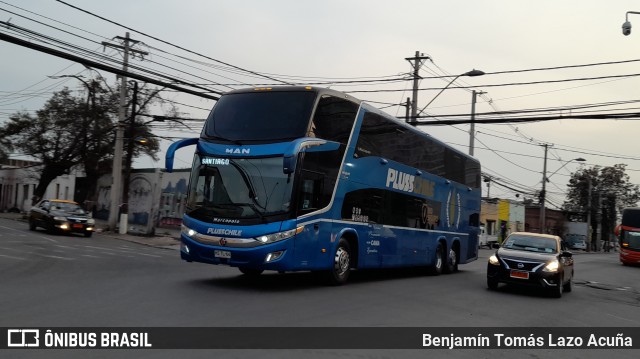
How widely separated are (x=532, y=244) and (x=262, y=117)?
8.01 metres

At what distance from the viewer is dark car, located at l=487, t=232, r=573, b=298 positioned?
43.1ft

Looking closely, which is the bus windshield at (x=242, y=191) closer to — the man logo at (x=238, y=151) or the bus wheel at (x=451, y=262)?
the man logo at (x=238, y=151)

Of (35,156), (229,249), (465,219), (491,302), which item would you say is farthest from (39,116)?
(491,302)

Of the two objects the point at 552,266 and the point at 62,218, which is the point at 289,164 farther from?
the point at 62,218

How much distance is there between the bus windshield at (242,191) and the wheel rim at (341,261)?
224 cm

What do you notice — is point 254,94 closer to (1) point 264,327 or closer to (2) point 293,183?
(2) point 293,183

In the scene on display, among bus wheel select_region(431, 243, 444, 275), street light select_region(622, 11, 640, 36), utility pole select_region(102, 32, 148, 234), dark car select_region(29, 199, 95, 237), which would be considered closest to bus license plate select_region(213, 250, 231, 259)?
bus wheel select_region(431, 243, 444, 275)

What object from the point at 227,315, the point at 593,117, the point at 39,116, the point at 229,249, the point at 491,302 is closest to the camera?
the point at 227,315

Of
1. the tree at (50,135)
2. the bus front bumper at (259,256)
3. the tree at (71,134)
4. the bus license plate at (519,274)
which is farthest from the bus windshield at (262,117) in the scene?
the tree at (50,135)

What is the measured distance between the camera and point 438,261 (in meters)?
19.0

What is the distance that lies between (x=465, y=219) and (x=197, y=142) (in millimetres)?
12631

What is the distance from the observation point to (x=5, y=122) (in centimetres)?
4356

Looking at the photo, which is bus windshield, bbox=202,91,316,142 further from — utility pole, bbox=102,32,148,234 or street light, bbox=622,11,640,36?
utility pole, bbox=102,32,148,234

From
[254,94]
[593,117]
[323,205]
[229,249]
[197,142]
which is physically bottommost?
[229,249]
